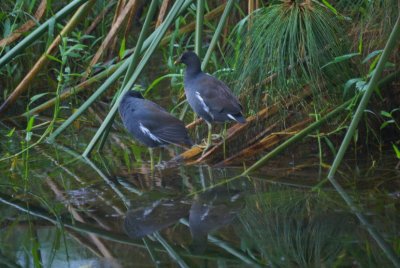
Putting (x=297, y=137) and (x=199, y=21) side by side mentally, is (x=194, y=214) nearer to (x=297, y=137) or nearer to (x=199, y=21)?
(x=297, y=137)

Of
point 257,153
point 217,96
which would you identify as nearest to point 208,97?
point 217,96

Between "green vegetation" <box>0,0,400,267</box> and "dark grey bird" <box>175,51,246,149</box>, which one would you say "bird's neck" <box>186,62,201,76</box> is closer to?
"dark grey bird" <box>175,51,246,149</box>

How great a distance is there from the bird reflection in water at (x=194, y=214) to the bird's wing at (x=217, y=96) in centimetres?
66

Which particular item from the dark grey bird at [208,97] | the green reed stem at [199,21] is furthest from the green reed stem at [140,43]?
the dark grey bird at [208,97]

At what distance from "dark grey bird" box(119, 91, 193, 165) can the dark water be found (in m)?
0.18

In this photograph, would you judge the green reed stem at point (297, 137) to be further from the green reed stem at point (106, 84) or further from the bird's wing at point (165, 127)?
the green reed stem at point (106, 84)

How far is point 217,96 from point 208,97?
0.06 m

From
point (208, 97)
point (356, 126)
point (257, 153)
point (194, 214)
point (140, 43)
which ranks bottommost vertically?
point (257, 153)

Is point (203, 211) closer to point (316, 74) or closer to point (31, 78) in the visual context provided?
point (316, 74)

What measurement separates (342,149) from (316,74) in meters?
1.05

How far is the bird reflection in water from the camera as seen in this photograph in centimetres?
424

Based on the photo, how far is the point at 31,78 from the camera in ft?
21.1


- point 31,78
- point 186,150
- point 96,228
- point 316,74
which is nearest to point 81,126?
point 31,78

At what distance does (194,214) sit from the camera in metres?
4.50
